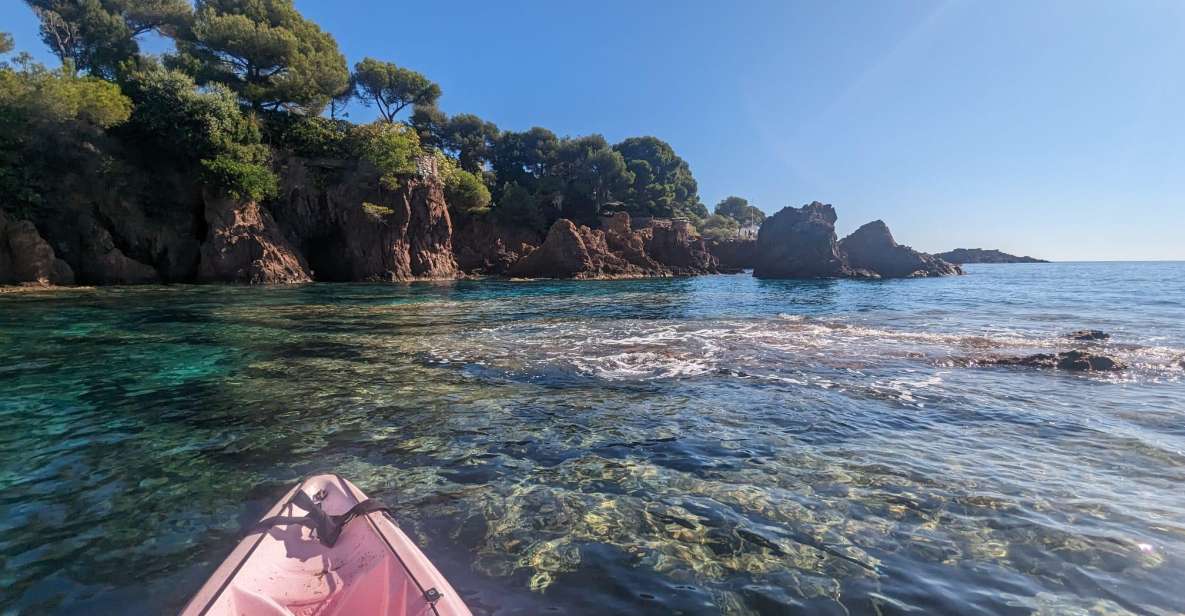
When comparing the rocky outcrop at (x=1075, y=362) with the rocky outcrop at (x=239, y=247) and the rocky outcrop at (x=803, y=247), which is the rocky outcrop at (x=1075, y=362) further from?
the rocky outcrop at (x=803, y=247)

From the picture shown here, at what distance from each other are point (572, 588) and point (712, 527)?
143cm

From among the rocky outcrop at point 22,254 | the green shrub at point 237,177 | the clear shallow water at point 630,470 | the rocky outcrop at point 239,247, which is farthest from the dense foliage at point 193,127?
the clear shallow water at point 630,470

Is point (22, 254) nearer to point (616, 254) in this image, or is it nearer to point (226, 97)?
point (226, 97)

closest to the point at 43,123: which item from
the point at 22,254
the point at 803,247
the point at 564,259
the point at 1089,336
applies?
the point at 22,254

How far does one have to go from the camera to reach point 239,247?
3588 centimetres

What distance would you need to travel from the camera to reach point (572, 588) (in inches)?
146

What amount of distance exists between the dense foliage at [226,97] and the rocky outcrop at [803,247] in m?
28.2

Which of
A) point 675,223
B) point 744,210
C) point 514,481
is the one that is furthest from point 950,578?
point 744,210

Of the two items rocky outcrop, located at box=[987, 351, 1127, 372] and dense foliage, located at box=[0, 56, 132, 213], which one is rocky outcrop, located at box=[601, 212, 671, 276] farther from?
rocky outcrop, located at box=[987, 351, 1127, 372]

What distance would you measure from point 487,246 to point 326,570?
5948 centimetres

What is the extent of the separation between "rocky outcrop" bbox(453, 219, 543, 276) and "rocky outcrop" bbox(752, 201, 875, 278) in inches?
1061

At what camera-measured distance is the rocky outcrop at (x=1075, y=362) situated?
420 inches

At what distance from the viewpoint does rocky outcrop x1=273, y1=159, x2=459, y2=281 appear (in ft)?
138

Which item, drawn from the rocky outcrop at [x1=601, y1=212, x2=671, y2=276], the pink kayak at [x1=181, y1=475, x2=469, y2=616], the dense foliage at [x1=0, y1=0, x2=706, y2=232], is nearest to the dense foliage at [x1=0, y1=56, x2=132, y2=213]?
the dense foliage at [x1=0, y1=0, x2=706, y2=232]
